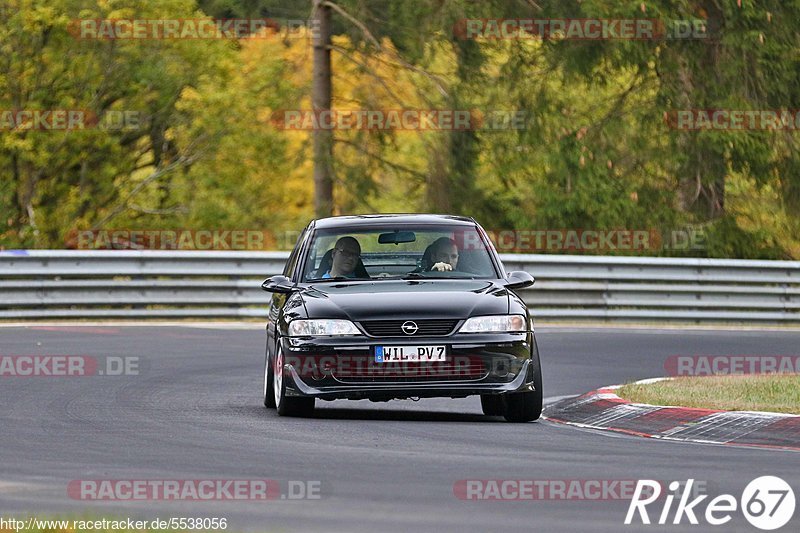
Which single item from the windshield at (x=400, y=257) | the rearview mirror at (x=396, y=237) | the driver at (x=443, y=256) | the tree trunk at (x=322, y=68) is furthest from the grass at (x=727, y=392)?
the tree trunk at (x=322, y=68)

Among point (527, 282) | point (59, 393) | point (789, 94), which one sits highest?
point (789, 94)

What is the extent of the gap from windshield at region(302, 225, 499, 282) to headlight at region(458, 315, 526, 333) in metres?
1.06

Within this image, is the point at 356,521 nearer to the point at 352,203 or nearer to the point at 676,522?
the point at 676,522

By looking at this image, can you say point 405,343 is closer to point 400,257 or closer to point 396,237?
point 396,237

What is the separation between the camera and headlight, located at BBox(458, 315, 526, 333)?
42.0 ft

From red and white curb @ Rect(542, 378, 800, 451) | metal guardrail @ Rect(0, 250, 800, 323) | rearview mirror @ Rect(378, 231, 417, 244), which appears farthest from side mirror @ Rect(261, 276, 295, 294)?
metal guardrail @ Rect(0, 250, 800, 323)

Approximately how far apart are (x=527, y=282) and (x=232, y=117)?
3148cm

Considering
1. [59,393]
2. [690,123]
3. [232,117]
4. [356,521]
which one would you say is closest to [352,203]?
[232,117]

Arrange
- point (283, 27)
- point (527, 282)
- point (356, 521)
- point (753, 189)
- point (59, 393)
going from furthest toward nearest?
point (283, 27)
point (753, 189)
point (59, 393)
point (527, 282)
point (356, 521)

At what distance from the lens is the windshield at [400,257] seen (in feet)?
45.7

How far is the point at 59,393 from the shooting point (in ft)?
50.0

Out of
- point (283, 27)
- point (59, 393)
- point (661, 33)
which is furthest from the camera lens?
point (283, 27)

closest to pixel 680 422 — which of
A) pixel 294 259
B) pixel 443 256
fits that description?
pixel 443 256

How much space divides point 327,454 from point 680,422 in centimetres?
321
